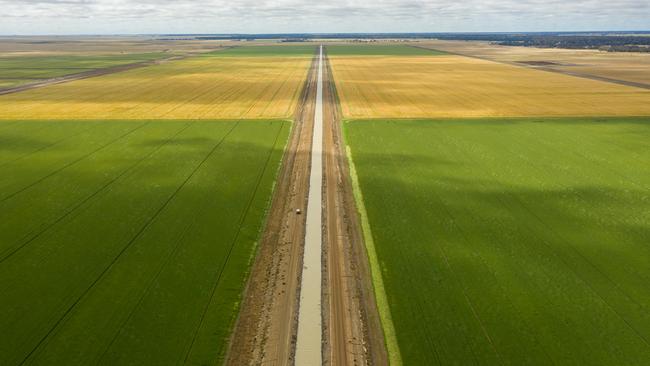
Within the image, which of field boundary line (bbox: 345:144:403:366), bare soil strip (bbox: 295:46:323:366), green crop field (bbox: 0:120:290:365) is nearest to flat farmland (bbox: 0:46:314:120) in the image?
green crop field (bbox: 0:120:290:365)

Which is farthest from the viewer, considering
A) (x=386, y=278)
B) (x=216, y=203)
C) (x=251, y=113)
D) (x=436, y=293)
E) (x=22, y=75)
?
(x=22, y=75)

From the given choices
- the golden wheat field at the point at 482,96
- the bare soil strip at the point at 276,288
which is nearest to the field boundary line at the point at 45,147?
the bare soil strip at the point at 276,288

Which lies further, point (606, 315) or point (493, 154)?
point (493, 154)

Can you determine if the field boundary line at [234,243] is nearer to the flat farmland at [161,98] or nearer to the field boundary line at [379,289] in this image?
the field boundary line at [379,289]

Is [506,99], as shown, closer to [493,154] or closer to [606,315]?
[493,154]

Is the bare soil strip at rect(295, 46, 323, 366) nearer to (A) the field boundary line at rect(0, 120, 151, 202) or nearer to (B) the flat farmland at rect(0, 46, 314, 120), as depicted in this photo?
(A) the field boundary line at rect(0, 120, 151, 202)

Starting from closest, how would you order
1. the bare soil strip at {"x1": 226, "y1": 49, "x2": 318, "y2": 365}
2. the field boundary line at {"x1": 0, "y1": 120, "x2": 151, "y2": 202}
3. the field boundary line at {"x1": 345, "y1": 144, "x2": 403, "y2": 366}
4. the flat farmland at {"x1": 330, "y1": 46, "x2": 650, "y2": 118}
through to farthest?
the field boundary line at {"x1": 345, "y1": 144, "x2": 403, "y2": 366}
the bare soil strip at {"x1": 226, "y1": 49, "x2": 318, "y2": 365}
the field boundary line at {"x1": 0, "y1": 120, "x2": 151, "y2": 202}
the flat farmland at {"x1": 330, "y1": 46, "x2": 650, "y2": 118}

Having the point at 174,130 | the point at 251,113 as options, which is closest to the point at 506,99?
the point at 251,113
